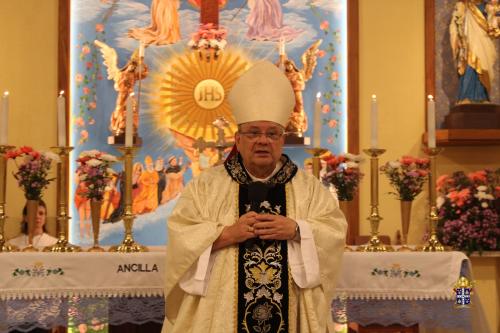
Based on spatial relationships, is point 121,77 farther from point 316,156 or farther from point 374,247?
point 374,247

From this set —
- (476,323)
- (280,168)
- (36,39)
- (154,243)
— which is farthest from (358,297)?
(36,39)

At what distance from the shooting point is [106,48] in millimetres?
7168

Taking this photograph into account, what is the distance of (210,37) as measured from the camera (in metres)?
7.14

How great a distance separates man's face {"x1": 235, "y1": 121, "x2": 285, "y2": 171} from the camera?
361 centimetres

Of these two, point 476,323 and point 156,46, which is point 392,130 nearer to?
point 156,46

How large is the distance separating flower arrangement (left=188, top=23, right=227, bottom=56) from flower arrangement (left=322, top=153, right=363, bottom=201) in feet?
7.68

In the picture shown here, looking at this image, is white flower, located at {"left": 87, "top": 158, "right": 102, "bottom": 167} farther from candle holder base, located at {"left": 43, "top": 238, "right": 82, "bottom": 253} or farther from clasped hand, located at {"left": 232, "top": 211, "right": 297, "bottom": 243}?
clasped hand, located at {"left": 232, "top": 211, "right": 297, "bottom": 243}

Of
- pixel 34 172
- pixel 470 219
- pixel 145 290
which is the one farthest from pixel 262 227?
pixel 470 219

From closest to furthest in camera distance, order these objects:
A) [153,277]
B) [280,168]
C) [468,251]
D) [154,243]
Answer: [280,168], [153,277], [468,251], [154,243]

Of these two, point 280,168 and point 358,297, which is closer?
point 280,168

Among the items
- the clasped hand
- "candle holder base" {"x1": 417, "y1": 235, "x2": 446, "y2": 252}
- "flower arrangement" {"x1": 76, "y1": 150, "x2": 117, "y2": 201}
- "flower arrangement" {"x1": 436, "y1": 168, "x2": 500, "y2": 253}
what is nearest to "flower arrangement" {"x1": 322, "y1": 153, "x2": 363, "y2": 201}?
"candle holder base" {"x1": 417, "y1": 235, "x2": 446, "y2": 252}

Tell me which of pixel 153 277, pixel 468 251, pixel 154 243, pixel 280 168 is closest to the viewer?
pixel 280 168

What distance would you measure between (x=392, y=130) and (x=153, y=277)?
338 centimetres

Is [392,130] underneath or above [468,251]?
above
